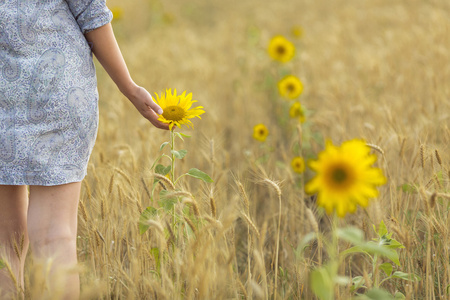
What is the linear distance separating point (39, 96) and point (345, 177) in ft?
2.61

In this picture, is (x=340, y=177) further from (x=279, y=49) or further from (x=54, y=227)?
(x=279, y=49)

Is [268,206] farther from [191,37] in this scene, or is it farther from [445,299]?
[191,37]

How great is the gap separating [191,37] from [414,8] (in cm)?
358

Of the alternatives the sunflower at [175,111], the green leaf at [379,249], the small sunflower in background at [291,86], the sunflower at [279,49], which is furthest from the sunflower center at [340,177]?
the sunflower at [279,49]

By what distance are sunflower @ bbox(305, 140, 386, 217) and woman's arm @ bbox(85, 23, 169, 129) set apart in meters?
0.59

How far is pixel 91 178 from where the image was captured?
2.19 metres

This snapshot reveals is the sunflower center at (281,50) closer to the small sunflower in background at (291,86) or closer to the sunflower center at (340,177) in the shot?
the small sunflower in background at (291,86)

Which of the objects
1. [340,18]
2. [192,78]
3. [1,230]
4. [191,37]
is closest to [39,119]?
[1,230]

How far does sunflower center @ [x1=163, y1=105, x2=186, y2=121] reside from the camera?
1357 mm

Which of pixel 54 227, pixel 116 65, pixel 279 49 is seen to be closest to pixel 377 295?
pixel 54 227

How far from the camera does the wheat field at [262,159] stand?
134 centimetres

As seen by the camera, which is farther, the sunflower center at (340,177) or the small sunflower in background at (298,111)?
the small sunflower in background at (298,111)

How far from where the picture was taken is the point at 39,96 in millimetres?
1194

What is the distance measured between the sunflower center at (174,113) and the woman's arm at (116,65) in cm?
3
